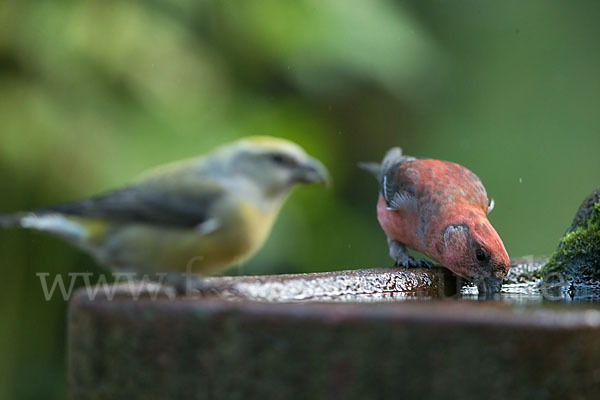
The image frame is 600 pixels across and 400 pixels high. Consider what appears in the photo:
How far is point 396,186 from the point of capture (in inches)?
185

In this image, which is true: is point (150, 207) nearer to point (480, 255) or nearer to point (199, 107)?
point (480, 255)

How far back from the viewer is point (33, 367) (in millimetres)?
Answer: 4957

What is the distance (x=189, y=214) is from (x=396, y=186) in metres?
2.49

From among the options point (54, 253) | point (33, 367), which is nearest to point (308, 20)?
point (54, 253)

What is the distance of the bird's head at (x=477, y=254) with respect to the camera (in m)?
3.68

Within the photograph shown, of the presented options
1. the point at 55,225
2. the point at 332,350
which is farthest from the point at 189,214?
the point at 332,350

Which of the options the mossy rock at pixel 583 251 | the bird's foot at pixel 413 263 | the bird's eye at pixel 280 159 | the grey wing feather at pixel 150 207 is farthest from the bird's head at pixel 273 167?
the bird's foot at pixel 413 263

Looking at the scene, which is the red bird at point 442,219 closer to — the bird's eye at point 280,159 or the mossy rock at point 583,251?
the mossy rock at point 583,251

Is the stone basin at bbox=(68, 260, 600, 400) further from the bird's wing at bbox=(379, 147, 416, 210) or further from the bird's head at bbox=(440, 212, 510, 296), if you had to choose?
the bird's wing at bbox=(379, 147, 416, 210)

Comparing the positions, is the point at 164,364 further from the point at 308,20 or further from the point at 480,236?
the point at 308,20

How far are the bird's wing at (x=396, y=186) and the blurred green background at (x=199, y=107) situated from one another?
2.53 feet

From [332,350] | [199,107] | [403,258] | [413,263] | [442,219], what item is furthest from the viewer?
[199,107]

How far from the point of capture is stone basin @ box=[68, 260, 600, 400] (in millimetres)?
1742

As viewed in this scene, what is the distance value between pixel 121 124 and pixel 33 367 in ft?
5.40
